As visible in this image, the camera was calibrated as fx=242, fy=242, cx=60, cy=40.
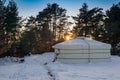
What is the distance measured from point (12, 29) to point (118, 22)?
11805mm

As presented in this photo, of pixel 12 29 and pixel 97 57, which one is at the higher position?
pixel 12 29

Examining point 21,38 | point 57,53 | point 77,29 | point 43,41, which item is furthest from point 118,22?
point 57,53

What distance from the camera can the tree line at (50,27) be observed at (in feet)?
81.5

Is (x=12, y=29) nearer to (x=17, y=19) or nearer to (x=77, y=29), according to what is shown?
(x=17, y=19)

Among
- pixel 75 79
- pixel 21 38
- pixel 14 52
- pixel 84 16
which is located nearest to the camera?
pixel 75 79

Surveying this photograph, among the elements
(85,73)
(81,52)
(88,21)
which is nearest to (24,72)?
(85,73)

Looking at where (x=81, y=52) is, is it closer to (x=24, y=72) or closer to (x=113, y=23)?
(x=24, y=72)

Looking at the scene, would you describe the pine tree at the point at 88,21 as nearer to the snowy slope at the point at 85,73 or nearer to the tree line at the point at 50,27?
the tree line at the point at 50,27

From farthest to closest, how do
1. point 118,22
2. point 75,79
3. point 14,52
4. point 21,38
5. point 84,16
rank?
point 84,16
point 21,38
point 118,22
point 14,52
point 75,79

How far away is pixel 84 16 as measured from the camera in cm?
A: 2936

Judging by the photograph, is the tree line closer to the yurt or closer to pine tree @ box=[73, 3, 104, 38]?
pine tree @ box=[73, 3, 104, 38]

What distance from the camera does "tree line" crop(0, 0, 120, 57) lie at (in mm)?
24841

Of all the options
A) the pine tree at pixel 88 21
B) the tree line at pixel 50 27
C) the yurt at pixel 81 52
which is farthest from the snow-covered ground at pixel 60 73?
the pine tree at pixel 88 21

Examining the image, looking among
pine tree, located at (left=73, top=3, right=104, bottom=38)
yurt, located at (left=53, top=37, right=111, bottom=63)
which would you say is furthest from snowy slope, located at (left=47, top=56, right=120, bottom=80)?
pine tree, located at (left=73, top=3, right=104, bottom=38)
